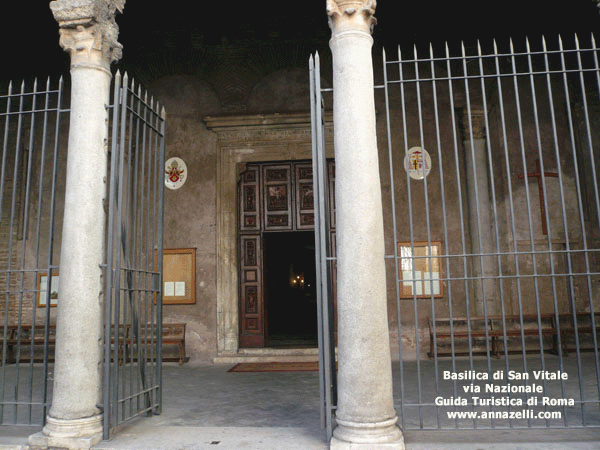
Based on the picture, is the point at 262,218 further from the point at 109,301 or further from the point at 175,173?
the point at 109,301

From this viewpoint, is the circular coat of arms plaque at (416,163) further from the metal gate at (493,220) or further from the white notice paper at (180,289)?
the white notice paper at (180,289)

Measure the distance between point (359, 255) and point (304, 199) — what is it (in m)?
5.56

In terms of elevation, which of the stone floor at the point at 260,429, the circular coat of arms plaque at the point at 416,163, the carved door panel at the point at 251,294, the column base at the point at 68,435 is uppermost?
the circular coat of arms plaque at the point at 416,163

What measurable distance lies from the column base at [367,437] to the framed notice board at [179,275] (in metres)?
5.75

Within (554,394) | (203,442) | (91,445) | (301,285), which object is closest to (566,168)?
(554,394)

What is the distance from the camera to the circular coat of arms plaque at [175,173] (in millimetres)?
9422

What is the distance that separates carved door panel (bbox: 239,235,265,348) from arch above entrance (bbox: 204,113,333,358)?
14 centimetres

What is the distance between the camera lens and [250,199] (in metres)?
9.51

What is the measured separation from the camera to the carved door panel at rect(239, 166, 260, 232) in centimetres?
944

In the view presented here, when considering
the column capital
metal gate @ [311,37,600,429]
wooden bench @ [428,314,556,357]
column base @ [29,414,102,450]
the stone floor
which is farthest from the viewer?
metal gate @ [311,37,600,429]

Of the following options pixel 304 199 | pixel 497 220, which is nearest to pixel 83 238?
pixel 304 199

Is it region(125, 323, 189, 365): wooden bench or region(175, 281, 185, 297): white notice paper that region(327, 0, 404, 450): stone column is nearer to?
region(125, 323, 189, 365): wooden bench

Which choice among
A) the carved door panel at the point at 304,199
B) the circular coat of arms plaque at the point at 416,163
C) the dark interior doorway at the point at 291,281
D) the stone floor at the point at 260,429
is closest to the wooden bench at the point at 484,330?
the stone floor at the point at 260,429

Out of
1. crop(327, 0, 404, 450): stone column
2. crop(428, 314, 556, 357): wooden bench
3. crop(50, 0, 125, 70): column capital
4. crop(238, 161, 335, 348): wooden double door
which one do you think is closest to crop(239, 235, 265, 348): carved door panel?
crop(238, 161, 335, 348): wooden double door
